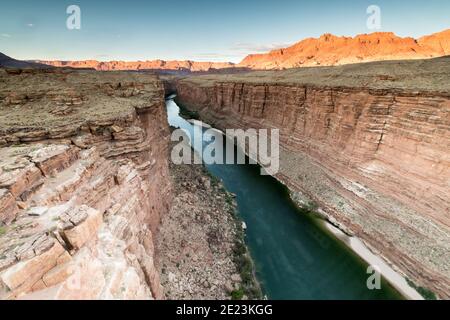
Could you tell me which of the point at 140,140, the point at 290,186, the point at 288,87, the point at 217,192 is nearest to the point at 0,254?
the point at 140,140

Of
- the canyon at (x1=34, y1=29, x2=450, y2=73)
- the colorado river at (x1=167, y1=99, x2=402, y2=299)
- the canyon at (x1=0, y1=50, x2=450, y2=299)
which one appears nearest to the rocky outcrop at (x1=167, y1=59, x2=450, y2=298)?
the canyon at (x1=0, y1=50, x2=450, y2=299)

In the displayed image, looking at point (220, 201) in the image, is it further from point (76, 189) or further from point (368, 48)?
point (368, 48)

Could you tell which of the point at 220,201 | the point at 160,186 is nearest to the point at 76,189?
the point at 160,186

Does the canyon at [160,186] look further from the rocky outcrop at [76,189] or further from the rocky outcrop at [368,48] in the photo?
the rocky outcrop at [368,48]

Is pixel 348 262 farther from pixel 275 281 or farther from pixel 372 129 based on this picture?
pixel 372 129

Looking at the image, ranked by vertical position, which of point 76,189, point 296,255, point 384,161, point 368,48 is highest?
point 368,48

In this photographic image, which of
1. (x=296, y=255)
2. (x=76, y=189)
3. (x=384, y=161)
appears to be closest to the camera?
(x=76, y=189)

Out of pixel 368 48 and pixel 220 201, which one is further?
pixel 368 48
